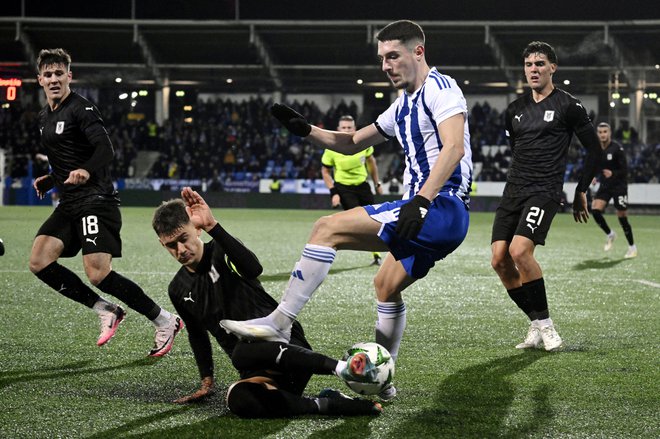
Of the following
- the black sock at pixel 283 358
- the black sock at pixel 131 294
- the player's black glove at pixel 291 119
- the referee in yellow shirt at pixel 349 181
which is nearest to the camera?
the black sock at pixel 283 358

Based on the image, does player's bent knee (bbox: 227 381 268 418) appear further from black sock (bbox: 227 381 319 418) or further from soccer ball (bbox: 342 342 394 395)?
soccer ball (bbox: 342 342 394 395)

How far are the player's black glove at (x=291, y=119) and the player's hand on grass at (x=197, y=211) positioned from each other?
3.14 ft

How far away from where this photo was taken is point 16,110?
4131cm

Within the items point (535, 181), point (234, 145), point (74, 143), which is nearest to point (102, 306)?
point (74, 143)

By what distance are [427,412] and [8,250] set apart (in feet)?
39.4

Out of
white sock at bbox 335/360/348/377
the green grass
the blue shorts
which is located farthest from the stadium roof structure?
white sock at bbox 335/360/348/377

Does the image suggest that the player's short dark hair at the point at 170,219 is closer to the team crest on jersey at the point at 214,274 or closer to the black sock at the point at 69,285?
the team crest on jersey at the point at 214,274

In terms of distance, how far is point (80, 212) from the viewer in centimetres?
635

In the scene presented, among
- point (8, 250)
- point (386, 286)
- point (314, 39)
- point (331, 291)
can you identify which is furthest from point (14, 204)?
point (386, 286)

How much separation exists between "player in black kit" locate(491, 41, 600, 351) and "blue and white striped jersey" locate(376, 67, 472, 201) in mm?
1929

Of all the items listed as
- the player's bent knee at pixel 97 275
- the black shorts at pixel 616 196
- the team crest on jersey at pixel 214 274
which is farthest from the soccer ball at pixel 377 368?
the black shorts at pixel 616 196

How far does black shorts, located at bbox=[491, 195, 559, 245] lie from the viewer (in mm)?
6582

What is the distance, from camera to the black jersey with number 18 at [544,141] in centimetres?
680

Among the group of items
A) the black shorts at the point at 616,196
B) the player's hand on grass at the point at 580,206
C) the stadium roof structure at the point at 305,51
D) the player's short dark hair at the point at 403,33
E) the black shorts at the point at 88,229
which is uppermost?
the stadium roof structure at the point at 305,51
